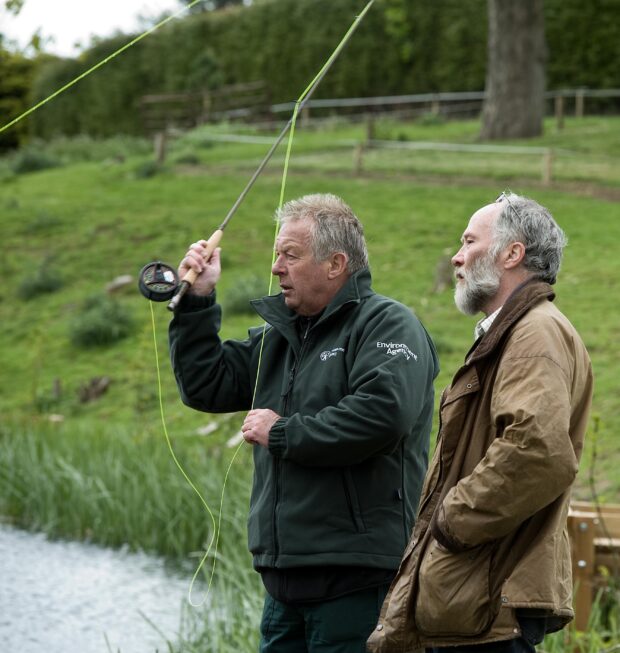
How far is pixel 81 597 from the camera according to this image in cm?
622

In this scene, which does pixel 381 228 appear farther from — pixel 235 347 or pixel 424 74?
pixel 424 74

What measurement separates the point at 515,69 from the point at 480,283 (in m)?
16.3

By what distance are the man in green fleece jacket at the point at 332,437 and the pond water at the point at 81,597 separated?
202 centimetres

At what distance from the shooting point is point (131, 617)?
585cm

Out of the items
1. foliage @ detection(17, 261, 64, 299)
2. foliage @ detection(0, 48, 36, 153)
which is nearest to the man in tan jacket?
foliage @ detection(17, 261, 64, 299)

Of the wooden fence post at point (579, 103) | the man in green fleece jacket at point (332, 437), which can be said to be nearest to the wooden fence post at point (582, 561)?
the man in green fleece jacket at point (332, 437)

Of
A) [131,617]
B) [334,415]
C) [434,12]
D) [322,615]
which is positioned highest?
[434,12]

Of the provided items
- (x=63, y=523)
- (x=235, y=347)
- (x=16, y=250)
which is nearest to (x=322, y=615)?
(x=235, y=347)

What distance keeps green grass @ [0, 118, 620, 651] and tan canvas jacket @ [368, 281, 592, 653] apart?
4.89 ft

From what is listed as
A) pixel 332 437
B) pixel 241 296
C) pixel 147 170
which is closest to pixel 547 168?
pixel 241 296

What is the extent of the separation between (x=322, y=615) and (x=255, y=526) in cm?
29

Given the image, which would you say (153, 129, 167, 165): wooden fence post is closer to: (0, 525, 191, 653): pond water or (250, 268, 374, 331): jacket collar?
(0, 525, 191, 653): pond water

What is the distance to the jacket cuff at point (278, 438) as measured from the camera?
3.14 metres

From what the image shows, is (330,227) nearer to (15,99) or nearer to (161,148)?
(161,148)
